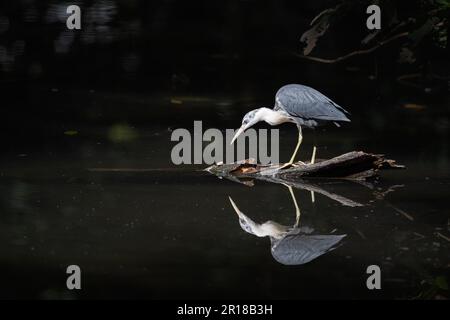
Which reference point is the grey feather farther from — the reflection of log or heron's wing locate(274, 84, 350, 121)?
the reflection of log

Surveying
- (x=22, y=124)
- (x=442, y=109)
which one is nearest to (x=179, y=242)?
(x=22, y=124)

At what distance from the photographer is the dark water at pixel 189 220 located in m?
6.44

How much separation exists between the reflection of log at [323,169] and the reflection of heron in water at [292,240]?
1.14 metres

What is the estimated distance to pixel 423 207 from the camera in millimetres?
8312

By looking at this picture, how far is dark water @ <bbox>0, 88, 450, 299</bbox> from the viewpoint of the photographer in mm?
6441

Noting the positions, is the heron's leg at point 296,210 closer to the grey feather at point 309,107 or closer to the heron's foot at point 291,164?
the heron's foot at point 291,164

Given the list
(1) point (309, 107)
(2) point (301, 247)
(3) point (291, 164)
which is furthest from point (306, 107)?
(2) point (301, 247)

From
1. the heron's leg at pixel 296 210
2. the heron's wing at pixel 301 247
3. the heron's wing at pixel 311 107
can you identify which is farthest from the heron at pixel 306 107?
the heron's wing at pixel 301 247

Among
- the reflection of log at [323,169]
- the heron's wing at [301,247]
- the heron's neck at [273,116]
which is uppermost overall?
the heron's neck at [273,116]

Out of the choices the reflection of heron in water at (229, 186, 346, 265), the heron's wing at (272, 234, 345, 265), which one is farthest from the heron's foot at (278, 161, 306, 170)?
the heron's wing at (272, 234, 345, 265)

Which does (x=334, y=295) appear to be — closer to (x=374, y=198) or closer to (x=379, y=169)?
(x=374, y=198)

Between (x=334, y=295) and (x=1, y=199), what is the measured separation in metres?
3.14

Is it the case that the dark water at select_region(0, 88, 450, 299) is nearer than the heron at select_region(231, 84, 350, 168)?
Yes

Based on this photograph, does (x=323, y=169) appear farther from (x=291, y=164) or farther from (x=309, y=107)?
(x=309, y=107)
